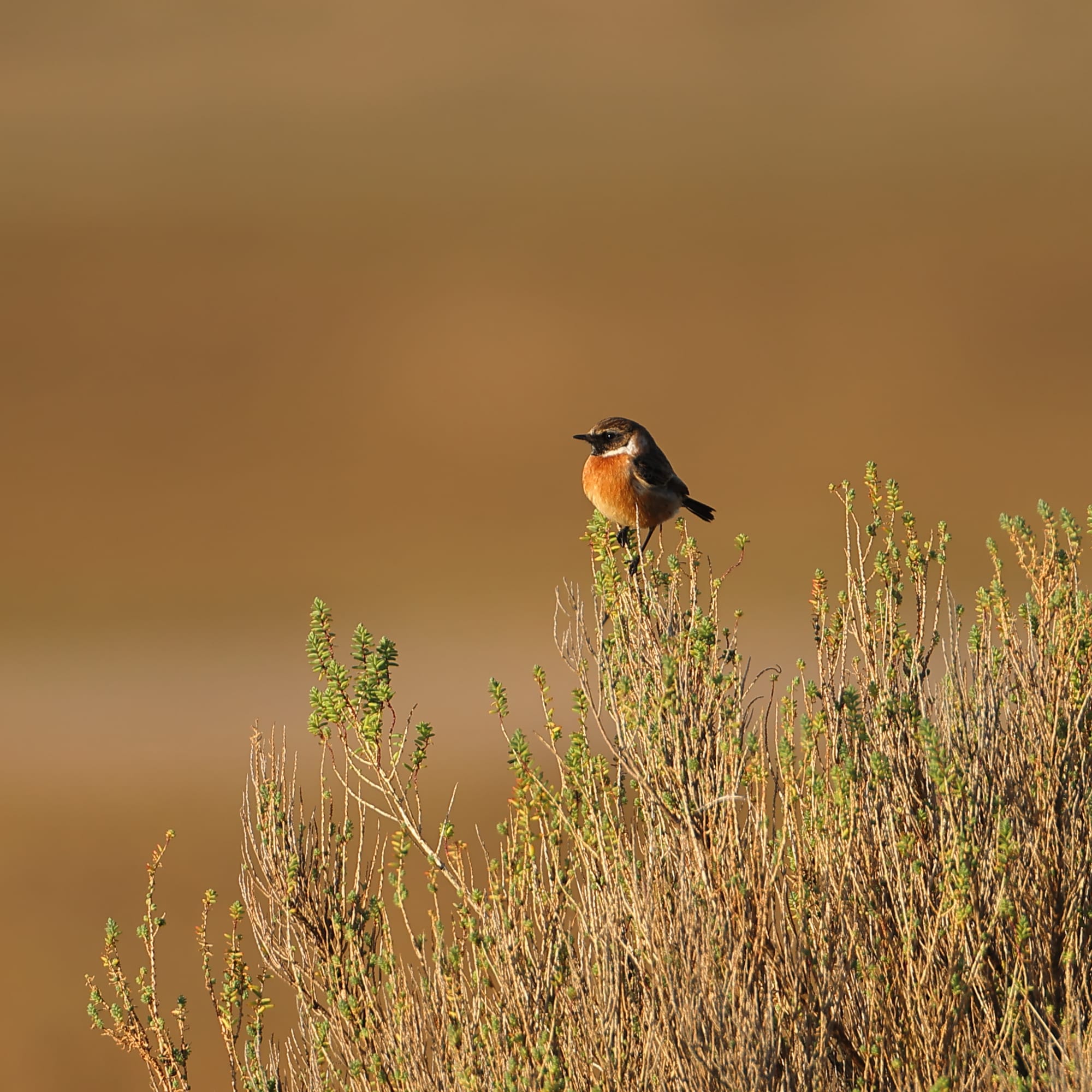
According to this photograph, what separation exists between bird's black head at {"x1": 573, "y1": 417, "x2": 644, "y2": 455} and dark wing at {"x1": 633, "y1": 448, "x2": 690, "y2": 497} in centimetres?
15

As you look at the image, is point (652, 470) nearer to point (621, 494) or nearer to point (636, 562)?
point (621, 494)

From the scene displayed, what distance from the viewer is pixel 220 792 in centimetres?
2748

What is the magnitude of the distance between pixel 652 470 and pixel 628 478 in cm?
14

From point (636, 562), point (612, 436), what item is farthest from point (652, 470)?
point (636, 562)

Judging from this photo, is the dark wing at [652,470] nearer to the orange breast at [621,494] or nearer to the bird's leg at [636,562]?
the orange breast at [621,494]

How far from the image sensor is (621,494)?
657cm

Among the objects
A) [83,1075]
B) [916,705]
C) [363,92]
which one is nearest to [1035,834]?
[916,705]

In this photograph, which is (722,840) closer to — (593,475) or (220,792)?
(593,475)

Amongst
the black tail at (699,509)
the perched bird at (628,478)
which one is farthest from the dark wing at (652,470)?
the black tail at (699,509)

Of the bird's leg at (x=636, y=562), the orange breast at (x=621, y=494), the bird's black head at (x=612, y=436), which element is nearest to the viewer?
the bird's leg at (x=636, y=562)

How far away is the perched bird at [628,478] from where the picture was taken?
6590 millimetres

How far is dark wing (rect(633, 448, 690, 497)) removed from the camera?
21.7ft

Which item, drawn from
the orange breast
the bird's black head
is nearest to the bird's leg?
the orange breast

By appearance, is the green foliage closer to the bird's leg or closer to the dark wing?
the bird's leg
